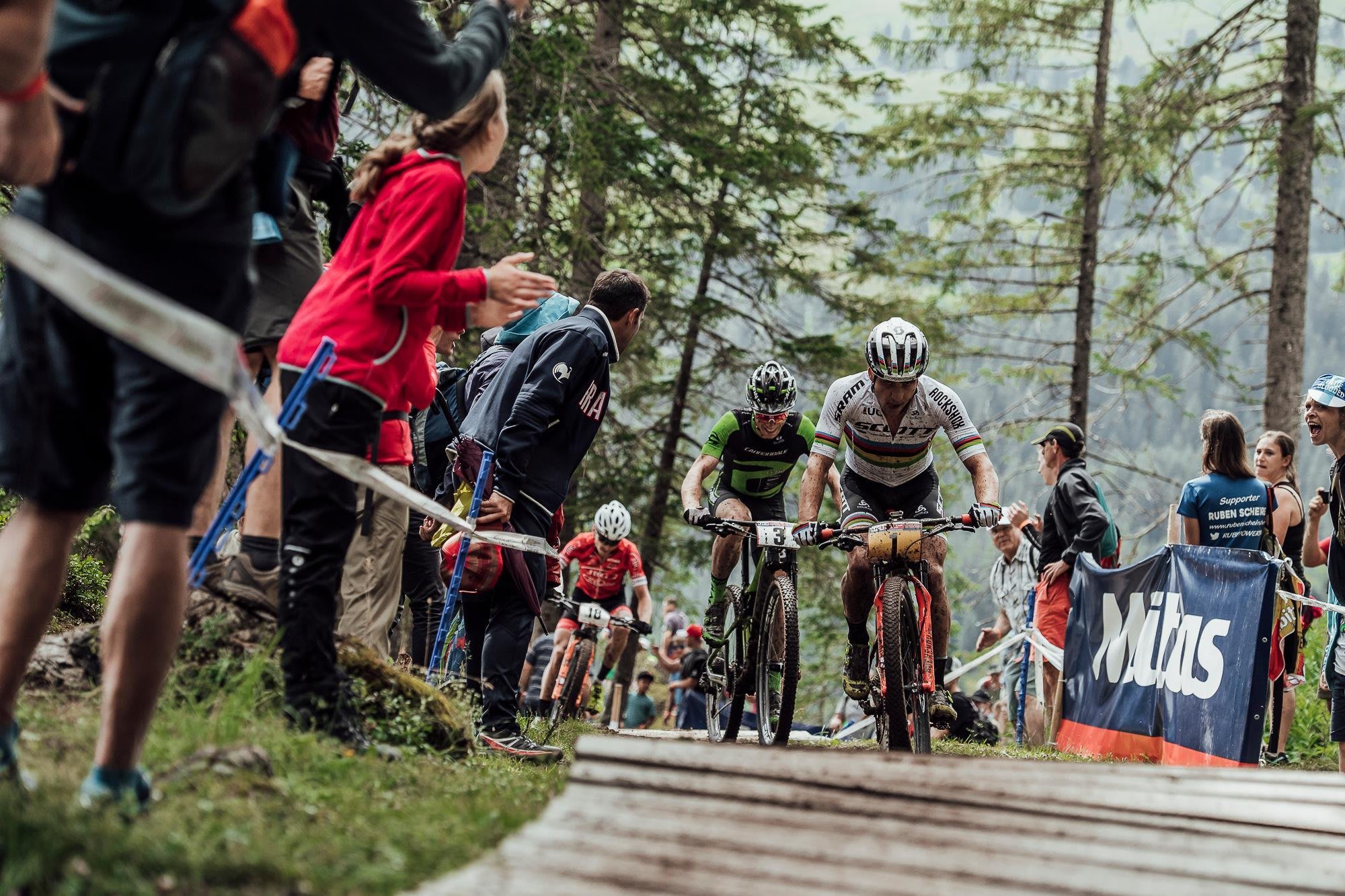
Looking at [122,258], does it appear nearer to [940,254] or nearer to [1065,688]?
[1065,688]

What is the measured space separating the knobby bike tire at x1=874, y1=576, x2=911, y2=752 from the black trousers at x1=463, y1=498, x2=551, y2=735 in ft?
6.66

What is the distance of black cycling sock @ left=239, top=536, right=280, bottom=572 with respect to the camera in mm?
5488

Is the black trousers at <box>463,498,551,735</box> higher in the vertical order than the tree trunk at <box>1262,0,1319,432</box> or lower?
lower

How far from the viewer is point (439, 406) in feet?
29.7

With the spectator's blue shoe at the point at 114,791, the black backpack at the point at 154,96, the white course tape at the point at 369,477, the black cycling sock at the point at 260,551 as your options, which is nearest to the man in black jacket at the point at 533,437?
the white course tape at the point at 369,477

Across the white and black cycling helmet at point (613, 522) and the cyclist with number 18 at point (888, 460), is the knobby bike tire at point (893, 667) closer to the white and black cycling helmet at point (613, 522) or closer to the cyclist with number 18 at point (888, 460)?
the cyclist with number 18 at point (888, 460)

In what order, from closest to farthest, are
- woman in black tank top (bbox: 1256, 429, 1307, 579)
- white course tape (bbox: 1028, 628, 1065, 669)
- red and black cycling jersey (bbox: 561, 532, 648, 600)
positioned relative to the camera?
woman in black tank top (bbox: 1256, 429, 1307, 579), white course tape (bbox: 1028, 628, 1065, 669), red and black cycling jersey (bbox: 561, 532, 648, 600)

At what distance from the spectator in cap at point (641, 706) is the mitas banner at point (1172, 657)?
1151 cm

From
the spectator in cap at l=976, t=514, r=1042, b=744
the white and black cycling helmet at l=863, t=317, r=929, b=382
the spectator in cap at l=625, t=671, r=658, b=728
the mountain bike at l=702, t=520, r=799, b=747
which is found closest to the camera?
the white and black cycling helmet at l=863, t=317, r=929, b=382

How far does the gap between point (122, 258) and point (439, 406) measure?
19.8ft

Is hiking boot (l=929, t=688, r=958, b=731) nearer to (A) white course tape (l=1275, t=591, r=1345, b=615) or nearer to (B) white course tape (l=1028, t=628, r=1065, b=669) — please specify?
(A) white course tape (l=1275, t=591, r=1345, b=615)

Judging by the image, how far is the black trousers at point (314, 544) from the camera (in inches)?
177

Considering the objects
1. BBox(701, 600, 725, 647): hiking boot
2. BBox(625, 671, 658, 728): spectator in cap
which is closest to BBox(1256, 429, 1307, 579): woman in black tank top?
BBox(701, 600, 725, 647): hiking boot

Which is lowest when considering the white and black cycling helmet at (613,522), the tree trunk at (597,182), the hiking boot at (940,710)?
the hiking boot at (940,710)
